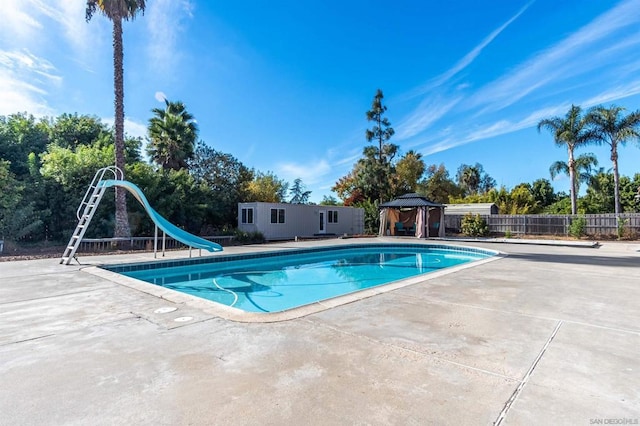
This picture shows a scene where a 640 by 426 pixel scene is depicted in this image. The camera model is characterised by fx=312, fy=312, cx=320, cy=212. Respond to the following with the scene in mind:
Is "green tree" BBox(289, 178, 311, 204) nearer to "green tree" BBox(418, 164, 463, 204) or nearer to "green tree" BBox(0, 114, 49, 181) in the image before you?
"green tree" BBox(418, 164, 463, 204)

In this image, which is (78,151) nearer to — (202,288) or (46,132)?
(46,132)

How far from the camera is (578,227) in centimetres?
1622

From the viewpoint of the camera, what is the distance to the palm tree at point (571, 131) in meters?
18.6

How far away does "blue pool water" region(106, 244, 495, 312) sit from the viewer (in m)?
6.61

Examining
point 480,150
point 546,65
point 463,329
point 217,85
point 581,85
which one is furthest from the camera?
point 480,150

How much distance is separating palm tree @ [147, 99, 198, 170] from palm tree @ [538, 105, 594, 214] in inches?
839

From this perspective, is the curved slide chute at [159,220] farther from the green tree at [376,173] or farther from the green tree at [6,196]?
the green tree at [376,173]

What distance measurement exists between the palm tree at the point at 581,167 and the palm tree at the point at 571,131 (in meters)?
0.38

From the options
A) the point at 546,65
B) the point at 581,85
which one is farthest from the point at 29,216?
the point at 581,85

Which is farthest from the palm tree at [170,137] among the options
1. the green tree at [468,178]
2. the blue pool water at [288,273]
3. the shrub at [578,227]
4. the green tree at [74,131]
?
the green tree at [468,178]

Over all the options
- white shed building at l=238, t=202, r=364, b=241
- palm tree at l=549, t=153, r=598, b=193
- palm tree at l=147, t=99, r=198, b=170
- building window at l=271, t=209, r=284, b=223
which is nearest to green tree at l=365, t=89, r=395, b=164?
white shed building at l=238, t=202, r=364, b=241

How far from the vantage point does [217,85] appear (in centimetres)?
1480

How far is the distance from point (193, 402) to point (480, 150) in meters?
30.1

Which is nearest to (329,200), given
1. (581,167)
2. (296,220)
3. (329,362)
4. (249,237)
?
(296,220)
